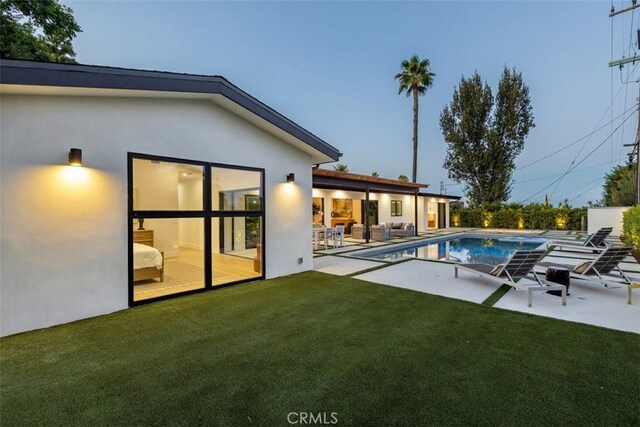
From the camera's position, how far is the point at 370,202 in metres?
19.6

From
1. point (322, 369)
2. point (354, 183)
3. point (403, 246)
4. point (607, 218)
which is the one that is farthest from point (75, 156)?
point (607, 218)

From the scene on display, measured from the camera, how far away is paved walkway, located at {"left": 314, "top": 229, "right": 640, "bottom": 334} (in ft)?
15.5

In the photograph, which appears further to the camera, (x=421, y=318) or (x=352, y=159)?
(x=352, y=159)

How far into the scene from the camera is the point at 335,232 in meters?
13.4

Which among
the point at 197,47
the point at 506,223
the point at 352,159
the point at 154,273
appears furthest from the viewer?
the point at 352,159

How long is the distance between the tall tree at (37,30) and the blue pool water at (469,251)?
1574cm

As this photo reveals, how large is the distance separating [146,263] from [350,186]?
34.7 ft

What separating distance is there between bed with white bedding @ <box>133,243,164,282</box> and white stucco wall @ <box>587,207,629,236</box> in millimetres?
22550

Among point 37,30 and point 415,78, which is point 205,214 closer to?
point 37,30

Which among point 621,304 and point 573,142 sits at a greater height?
point 573,142

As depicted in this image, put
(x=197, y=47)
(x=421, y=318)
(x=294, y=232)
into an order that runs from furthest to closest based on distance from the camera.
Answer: (x=197, y=47) < (x=294, y=232) < (x=421, y=318)

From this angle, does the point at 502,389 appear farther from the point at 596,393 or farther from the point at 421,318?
the point at 421,318

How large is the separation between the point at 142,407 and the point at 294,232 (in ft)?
18.8

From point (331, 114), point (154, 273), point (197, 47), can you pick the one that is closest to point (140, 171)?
point (154, 273)
